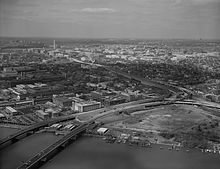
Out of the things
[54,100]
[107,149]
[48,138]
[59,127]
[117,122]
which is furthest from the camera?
[54,100]

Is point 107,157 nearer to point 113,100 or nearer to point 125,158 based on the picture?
point 125,158

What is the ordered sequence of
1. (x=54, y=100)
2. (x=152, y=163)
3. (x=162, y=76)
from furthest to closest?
(x=162, y=76), (x=54, y=100), (x=152, y=163)

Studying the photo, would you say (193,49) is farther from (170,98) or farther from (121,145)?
(121,145)

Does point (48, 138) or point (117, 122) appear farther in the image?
point (117, 122)

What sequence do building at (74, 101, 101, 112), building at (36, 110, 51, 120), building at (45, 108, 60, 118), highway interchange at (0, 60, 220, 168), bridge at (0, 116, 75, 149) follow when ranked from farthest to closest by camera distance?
building at (74, 101, 101, 112) → building at (45, 108, 60, 118) → building at (36, 110, 51, 120) → bridge at (0, 116, 75, 149) → highway interchange at (0, 60, 220, 168)

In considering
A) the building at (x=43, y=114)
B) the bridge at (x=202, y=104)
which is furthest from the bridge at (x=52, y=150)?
the bridge at (x=202, y=104)

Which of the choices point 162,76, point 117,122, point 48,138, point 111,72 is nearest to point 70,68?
point 111,72

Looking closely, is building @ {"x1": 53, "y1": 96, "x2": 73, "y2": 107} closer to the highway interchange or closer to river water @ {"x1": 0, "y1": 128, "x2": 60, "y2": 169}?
the highway interchange

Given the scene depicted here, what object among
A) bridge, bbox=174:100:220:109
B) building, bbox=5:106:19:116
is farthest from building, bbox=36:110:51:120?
bridge, bbox=174:100:220:109
